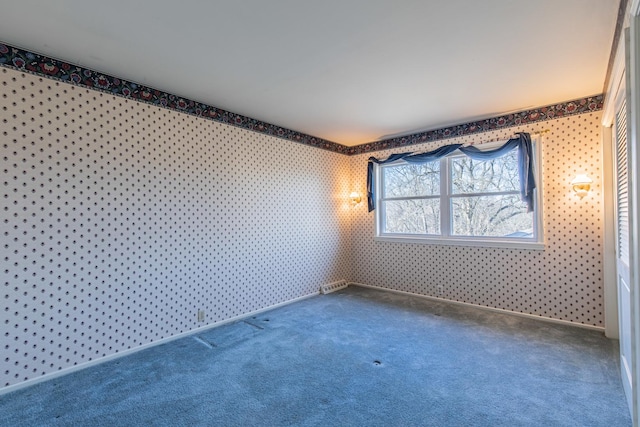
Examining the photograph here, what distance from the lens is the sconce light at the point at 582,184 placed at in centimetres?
311

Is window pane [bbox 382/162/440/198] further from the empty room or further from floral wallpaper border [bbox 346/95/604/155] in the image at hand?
floral wallpaper border [bbox 346/95/604/155]

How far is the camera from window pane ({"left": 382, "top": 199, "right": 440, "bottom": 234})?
447 cm

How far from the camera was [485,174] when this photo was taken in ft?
13.2

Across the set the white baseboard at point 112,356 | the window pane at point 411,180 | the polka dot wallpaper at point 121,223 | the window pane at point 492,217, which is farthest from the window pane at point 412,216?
the white baseboard at point 112,356

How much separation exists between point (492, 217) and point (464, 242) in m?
0.47

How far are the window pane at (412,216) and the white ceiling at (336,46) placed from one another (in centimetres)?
160

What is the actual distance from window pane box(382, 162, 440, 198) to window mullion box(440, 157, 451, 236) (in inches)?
3.3

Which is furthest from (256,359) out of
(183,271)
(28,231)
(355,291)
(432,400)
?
(355,291)

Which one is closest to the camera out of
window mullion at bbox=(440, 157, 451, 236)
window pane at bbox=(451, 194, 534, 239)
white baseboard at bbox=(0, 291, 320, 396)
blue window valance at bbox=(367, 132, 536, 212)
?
white baseboard at bbox=(0, 291, 320, 396)

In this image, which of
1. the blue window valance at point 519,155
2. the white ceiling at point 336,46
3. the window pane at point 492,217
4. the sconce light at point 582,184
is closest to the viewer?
the white ceiling at point 336,46

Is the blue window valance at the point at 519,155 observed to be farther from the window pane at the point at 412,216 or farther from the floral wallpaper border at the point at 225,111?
the window pane at the point at 412,216

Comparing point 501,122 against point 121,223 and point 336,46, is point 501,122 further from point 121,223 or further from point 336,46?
point 121,223

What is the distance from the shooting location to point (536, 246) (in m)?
3.54

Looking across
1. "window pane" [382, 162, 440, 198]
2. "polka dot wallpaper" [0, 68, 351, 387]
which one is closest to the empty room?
"polka dot wallpaper" [0, 68, 351, 387]
